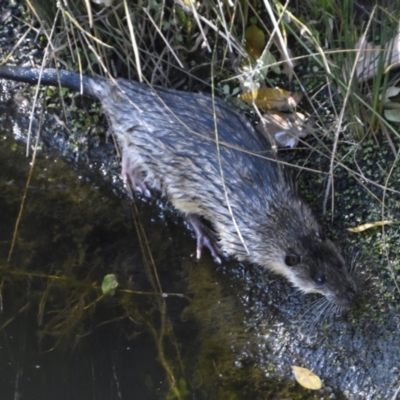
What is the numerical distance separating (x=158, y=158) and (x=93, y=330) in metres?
1.05

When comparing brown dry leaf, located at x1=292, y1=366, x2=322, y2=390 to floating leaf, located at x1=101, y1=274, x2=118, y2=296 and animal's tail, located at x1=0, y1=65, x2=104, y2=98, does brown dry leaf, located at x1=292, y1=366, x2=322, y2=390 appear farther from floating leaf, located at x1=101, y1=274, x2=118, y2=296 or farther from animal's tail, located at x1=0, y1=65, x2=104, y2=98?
animal's tail, located at x1=0, y1=65, x2=104, y2=98

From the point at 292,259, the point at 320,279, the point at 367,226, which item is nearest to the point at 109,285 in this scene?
the point at 292,259

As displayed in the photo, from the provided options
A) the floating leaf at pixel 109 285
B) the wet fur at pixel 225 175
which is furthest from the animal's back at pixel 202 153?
the floating leaf at pixel 109 285

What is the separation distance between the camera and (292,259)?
4121 mm

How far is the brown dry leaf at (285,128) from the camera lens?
4461 mm

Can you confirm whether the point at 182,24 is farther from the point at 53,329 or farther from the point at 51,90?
the point at 53,329

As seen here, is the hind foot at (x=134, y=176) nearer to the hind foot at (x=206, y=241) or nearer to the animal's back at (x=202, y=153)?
the animal's back at (x=202, y=153)

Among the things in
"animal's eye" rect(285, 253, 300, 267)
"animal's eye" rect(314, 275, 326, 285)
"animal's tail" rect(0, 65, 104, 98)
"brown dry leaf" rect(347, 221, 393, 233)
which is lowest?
"animal's eye" rect(314, 275, 326, 285)

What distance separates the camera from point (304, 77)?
4.57 meters

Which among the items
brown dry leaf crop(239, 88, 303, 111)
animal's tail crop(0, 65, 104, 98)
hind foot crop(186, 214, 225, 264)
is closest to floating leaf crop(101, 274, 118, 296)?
hind foot crop(186, 214, 225, 264)

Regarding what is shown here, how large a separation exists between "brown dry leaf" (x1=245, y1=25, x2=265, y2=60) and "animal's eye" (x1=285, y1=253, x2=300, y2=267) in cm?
122

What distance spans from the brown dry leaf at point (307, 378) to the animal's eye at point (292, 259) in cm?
55

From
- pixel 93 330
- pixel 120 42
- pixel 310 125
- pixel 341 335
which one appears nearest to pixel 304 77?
pixel 310 125

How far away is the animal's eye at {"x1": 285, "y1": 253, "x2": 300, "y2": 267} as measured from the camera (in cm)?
411
